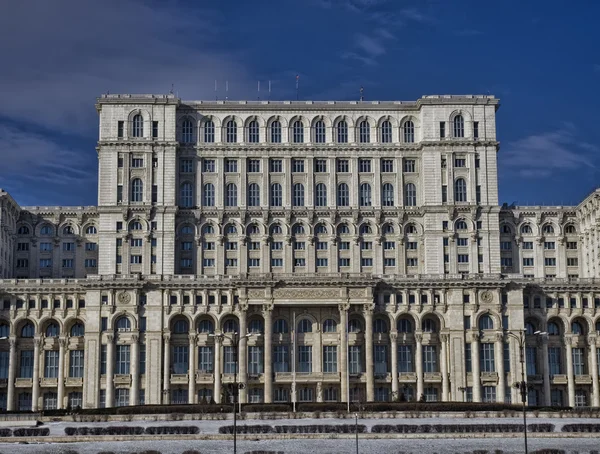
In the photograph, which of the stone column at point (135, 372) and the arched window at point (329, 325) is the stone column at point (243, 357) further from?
the stone column at point (135, 372)

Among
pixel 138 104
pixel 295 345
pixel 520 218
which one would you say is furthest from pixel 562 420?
pixel 138 104

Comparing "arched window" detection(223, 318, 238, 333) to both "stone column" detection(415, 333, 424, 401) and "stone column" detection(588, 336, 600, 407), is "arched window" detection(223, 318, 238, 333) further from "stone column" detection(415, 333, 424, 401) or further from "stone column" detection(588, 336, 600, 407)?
"stone column" detection(588, 336, 600, 407)

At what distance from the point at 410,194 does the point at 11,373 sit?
7269 centimetres

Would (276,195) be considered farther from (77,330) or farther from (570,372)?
(570,372)

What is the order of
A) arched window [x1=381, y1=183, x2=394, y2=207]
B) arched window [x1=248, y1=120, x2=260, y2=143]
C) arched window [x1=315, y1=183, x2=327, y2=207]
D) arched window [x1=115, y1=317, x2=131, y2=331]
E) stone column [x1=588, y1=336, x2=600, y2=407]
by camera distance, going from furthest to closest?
arched window [x1=248, y1=120, x2=260, y2=143] < arched window [x1=381, y1=183, x2=394, y2=207] < arched window [x1=315, y1=183, x2=327, y2=207] < stone column [x1=588, y1=336, x2=600, y2=407] < arched window [x1=115, y1=317, x2=131, y2=331]

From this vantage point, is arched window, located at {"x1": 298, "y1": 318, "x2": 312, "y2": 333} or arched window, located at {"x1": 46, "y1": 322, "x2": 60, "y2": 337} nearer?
arched window, located at {"x1": 298, "y1": 318, "x2": 312, "y2": 333}

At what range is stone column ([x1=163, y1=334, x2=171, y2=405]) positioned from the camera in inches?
6481

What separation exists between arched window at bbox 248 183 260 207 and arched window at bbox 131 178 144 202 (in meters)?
18.4

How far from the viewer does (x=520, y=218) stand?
189 meters

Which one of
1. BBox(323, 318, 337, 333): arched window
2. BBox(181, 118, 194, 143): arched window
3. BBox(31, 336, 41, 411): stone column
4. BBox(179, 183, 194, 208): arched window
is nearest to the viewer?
BBox(31, 336, 41, 411): stone column

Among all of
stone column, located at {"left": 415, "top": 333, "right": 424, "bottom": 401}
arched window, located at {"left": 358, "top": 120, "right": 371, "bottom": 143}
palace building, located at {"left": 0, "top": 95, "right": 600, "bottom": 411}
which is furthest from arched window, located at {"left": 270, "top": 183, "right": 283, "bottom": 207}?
stone column, located at {"left": 415, "top": 333, "right": 424, "bottom": 401}

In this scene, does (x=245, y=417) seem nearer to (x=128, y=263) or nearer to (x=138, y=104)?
(x=128, y=263)

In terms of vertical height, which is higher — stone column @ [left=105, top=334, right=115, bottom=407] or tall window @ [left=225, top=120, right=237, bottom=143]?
tall window @ [left=225, top=120, right=237, bottom=143]

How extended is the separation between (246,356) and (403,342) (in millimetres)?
25235
